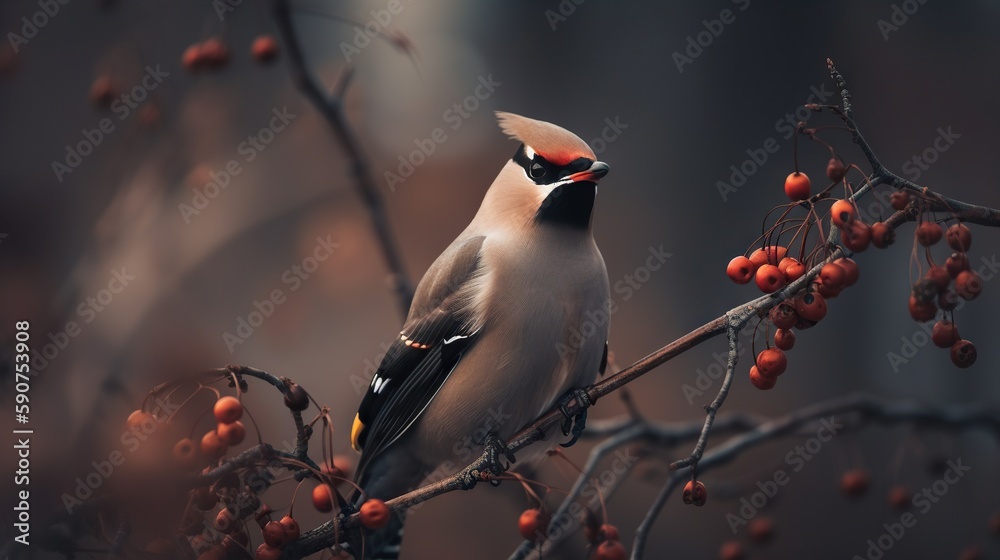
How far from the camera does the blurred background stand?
120 inches

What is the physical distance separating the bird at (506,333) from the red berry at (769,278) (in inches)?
25.4

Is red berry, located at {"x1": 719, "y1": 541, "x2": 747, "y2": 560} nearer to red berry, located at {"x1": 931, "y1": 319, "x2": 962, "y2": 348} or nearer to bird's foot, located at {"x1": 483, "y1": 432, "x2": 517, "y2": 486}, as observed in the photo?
bird's foot, located at {"x1": 483, "y1": 432, "x2": 517, "y2": 486}

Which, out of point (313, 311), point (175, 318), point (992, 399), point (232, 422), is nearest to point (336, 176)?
point (313, 311)

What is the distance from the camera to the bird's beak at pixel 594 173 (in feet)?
6.35

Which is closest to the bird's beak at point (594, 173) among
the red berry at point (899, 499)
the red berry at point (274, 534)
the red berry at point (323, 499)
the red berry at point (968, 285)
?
the red berry at point (968, 285)

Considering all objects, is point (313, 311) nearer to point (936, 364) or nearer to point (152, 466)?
point (152, 466)

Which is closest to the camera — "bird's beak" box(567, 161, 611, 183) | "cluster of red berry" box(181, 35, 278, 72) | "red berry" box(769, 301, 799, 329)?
"red berry" box(769, 301, 799, 329)

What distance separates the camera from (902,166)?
351cm

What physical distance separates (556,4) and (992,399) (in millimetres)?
2800

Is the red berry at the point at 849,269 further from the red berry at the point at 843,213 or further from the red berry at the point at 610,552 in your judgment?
the red berry at the point at 610,552

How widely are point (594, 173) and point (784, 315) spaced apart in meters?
0.63

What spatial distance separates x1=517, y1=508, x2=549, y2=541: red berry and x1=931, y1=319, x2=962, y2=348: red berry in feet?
2.70

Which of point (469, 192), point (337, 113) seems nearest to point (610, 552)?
point (337, 113)

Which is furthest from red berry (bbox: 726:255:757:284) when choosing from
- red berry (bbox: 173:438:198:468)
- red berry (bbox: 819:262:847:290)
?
red berry (bbox: 173:438:198:468)
